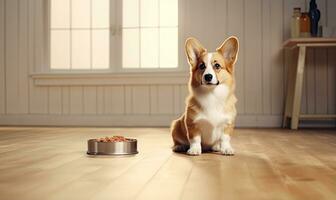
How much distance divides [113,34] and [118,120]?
0.83m

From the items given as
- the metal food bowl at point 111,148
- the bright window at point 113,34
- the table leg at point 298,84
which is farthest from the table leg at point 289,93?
the metal food bowl at point 111,148

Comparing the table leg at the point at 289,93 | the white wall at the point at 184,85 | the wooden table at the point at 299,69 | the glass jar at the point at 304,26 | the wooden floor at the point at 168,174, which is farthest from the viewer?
the white wall at the point at 184,85

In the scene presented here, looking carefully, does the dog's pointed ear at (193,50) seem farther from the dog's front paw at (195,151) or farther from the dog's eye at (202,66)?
the dog's front paw at (195,151)

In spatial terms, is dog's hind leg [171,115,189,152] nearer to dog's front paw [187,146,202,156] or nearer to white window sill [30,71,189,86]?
dog's front paw [187,146,202,156]

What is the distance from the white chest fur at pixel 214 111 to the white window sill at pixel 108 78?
2455mm

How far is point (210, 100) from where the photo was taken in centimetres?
213

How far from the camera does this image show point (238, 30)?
4.58 meters

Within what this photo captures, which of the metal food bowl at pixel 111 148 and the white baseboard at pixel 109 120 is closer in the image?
the metal food bowl at pixel 111 148

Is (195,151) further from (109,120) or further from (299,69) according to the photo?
(109,120)

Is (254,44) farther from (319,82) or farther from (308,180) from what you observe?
(308,180)

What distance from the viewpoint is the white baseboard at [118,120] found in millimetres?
4500

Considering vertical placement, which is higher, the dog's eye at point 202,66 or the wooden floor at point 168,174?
the dog's eye at point 202,66

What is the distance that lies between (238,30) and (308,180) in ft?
10.6

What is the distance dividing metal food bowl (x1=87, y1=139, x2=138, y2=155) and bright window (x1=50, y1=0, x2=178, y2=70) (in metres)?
2.55
